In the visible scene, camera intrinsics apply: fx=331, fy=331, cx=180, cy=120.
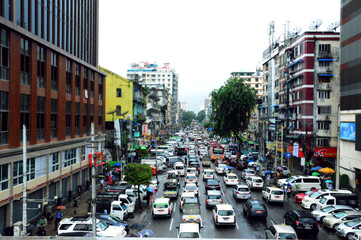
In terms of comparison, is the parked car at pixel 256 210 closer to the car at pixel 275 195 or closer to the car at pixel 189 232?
the car at pixel 275 195

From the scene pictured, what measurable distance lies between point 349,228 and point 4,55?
24.8m

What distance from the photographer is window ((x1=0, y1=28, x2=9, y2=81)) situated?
21469mm

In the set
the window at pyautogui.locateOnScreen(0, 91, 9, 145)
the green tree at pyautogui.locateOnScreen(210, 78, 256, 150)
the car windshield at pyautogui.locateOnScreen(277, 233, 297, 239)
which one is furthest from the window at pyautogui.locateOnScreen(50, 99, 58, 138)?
the green tree at pyautogui.locateOnScreen(210, 78, 256, 150)

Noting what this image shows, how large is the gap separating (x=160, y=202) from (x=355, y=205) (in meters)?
16.8

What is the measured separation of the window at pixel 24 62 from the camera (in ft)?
78.9

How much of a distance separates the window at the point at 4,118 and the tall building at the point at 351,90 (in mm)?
32781

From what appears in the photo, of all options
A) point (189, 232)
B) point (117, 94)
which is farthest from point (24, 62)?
point (117, 94)

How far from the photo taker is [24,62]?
24422 mm

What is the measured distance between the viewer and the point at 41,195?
2705cm

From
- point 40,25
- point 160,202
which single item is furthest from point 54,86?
point 160,202

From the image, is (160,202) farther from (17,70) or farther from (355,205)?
(355,205)

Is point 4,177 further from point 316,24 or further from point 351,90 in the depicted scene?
point 316,24

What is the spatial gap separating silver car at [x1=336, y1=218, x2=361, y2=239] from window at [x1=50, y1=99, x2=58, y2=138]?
78.2ft

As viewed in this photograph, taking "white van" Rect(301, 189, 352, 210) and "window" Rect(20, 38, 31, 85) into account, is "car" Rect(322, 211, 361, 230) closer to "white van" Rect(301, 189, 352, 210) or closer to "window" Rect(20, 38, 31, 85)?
"white van" Rect(301, 189, 352, 210)
